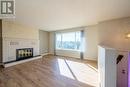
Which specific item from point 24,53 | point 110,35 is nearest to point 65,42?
point 24,53

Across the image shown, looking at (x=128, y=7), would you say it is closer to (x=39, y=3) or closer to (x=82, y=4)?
(x=82, y=4)

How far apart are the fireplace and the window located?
265cm

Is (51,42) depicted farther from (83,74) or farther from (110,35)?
(83,74)

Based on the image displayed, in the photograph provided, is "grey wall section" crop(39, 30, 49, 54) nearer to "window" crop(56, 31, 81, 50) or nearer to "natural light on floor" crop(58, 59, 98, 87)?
"window" crop(56, 31, 81, 50)

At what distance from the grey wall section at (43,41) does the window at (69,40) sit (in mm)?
1018

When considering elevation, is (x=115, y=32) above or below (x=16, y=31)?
below

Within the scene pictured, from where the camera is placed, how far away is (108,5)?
10.7ft

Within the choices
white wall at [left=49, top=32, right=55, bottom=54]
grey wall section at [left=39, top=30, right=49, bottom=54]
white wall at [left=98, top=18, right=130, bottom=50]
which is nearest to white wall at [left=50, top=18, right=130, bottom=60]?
white wall at [left=98, top=18, right=130, bottom=50]

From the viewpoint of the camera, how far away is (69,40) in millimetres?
8203

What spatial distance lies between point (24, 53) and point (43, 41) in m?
2.77

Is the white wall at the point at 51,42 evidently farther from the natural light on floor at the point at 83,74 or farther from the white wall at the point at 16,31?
the natural light on floor at the point at 83,74

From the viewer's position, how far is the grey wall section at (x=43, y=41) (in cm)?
879

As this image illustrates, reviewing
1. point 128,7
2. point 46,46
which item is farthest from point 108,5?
point 46,46

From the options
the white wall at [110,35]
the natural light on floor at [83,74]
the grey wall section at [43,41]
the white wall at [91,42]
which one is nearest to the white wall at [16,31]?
the grey wall section at [43,41]
